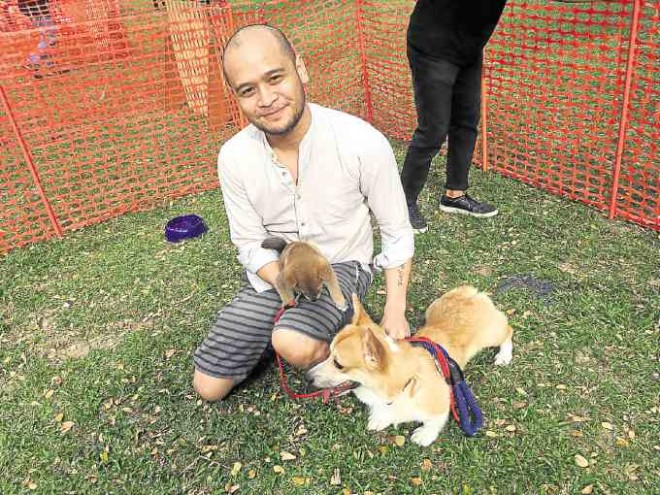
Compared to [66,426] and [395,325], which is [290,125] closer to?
[395,325]

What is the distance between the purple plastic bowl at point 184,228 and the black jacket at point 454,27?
2.66 metres

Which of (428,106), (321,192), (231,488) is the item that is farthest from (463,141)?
(231,488)

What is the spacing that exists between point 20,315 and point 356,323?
3.19m

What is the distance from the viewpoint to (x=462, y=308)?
3.30 m

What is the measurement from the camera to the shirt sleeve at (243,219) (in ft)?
9.43

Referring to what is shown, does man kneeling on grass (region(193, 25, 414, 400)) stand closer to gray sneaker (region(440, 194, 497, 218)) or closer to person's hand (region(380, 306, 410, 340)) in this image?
person's hand (region(380, 306, 410, 340))

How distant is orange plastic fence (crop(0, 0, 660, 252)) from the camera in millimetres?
5137

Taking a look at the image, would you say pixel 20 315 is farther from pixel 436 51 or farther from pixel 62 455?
pixel 436 51

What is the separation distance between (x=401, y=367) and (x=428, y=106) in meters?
2.42

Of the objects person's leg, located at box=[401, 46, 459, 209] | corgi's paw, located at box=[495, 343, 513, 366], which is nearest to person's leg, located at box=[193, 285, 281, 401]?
corgi's paw, located at box=[495, 343, 513, 366]

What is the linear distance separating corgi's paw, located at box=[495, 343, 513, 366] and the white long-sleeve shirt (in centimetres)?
103

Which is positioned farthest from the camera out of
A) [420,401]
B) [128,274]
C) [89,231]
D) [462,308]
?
[89,231]

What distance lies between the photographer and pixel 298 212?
288cm

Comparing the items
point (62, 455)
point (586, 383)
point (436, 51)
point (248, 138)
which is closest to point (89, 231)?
point (62, 455)
